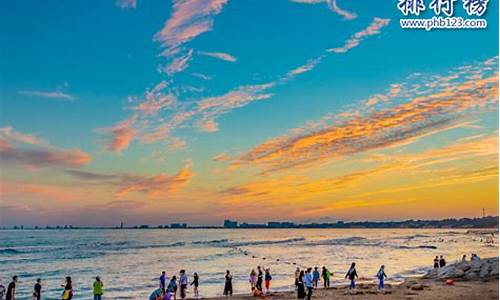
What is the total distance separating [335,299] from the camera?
25219mm

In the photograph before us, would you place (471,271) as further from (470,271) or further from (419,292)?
(419,292)

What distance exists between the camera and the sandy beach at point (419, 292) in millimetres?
25078

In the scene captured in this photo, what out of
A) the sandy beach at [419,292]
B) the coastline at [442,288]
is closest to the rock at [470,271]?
the coastline at [442,288]

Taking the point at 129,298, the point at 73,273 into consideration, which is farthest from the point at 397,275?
the point at 73,273

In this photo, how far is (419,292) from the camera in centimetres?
2672

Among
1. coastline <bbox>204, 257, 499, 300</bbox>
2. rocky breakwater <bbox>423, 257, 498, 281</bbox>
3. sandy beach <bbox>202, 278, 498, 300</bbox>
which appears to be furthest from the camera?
rocky breakwater <bbox>423, 257, 498, 281</bbox>

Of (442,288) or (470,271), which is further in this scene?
(470,271)

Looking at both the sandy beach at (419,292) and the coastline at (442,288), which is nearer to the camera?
the sandy beach at (419,292)

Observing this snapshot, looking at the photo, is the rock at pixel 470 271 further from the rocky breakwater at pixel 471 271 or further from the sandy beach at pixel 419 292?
the sandy beach at pixel 419 292

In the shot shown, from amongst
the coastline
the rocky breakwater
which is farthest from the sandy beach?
the rocky breakwater

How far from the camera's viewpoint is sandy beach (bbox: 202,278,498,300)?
25078mm

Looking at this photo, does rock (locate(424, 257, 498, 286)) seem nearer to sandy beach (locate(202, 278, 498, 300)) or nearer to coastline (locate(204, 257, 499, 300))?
coastline (locate(204, 257, 499, 300))

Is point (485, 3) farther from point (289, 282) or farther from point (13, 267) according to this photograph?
point (13, 267)

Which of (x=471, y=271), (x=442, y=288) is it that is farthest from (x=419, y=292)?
(x=471, y=271)
